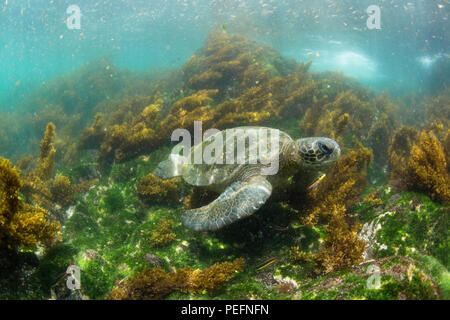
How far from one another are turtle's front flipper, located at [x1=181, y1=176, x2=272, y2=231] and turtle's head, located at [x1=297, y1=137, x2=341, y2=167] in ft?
2.37

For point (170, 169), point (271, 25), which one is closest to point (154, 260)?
point (170, 169)

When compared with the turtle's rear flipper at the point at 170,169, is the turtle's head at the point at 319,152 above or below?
above

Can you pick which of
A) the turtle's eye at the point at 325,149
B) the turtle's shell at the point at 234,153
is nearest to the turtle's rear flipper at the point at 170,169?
the turtle's shell at the point at 234,153

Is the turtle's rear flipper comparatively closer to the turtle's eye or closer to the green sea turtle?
the green sea turtle

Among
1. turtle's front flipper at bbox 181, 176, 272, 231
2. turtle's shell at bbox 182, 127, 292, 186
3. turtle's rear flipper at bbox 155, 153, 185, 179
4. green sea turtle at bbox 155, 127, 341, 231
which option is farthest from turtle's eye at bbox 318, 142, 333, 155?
turtle's rear flipper at bbox 155, 153, 185, 179

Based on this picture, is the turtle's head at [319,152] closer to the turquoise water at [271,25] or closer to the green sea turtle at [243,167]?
the green sea turtle at [243,167]

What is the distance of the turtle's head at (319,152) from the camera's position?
2.96m

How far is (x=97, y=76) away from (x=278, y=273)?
24156 millimetres

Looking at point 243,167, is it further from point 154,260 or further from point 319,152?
point 154,260

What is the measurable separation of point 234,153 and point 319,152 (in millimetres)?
1450

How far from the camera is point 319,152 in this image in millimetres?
2959

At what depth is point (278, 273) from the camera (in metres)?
2.87

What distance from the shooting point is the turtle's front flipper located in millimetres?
2799
